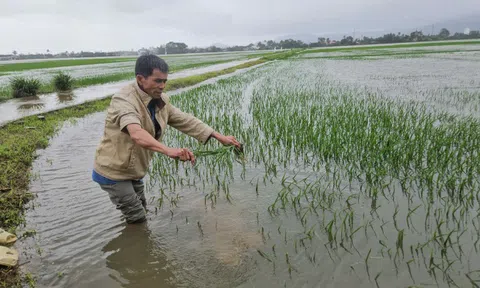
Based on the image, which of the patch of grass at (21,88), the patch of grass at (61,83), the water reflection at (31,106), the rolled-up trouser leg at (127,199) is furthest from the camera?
the patch of grass at (61,83)

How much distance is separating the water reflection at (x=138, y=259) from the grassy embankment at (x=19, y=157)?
0.62 metres

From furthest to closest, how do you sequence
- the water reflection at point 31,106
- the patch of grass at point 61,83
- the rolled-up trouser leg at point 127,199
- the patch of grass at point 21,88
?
1. the patch of grass at point 61,83
2. the patch of grass at point 21,88
3. the water reflection at point 31,106
4. the rolled-up trouser leg at point 127,199

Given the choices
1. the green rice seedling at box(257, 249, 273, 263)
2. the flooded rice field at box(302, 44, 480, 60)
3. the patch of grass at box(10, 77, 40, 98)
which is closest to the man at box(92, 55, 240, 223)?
the green rice seedling at box(257, 249, 273, 263)

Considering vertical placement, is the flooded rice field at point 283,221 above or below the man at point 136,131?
below

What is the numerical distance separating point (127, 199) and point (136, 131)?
843mm

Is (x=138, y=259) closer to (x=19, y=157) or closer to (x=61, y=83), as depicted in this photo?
(x=19, y=157)

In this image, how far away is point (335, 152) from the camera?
449 centimetres

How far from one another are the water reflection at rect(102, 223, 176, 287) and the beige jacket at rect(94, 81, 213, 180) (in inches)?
24.5

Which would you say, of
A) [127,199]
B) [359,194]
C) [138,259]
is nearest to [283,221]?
[359,194]


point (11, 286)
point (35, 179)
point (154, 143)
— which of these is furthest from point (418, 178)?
point (35, 179)

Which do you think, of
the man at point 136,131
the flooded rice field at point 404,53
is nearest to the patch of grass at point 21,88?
the man at point 136,131

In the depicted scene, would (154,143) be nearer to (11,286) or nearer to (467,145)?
(11,286)

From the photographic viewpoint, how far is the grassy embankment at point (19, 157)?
10.3 ft

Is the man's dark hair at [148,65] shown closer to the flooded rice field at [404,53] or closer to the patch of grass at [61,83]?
the patch of grass at [61,83]
